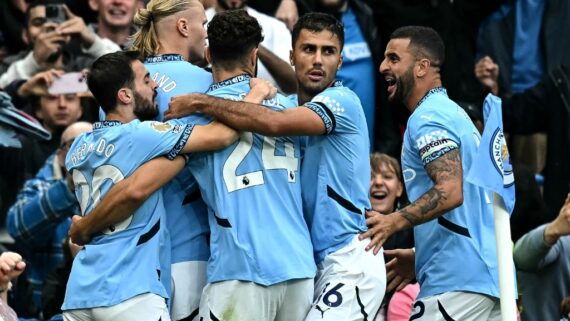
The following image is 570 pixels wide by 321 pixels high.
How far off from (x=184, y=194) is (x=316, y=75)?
1086mm

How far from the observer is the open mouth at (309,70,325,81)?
8875mm

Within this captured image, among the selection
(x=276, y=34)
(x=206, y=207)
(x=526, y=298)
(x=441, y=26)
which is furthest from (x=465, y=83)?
(x=206, y=207)

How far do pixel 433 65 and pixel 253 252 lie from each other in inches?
72.7

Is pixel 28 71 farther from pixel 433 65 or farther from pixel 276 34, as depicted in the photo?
pixel 433 65

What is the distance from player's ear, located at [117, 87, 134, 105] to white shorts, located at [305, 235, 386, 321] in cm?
151

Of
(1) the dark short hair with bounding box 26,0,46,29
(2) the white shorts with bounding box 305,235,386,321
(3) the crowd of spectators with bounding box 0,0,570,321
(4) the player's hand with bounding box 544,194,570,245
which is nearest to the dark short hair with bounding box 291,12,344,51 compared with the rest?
(2) the white shorts with bounding box 305,235,386,321

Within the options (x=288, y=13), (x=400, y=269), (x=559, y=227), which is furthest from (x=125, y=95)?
(x=288, y=13)

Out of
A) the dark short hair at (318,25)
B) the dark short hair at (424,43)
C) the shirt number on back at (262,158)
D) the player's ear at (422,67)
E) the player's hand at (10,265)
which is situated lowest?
the player's hand at (10,265)

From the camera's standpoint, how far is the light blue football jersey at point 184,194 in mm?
8680

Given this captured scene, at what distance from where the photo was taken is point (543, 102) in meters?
13.2

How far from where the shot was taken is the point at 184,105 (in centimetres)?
853

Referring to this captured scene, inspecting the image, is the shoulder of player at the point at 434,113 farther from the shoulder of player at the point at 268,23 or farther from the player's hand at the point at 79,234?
the shoulder of player at the point at 268,23

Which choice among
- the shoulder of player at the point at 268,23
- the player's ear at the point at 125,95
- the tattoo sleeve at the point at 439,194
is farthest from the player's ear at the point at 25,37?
the tattoo sleeve at the point at 439,194

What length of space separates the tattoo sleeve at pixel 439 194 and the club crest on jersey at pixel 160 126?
1.46 meters
